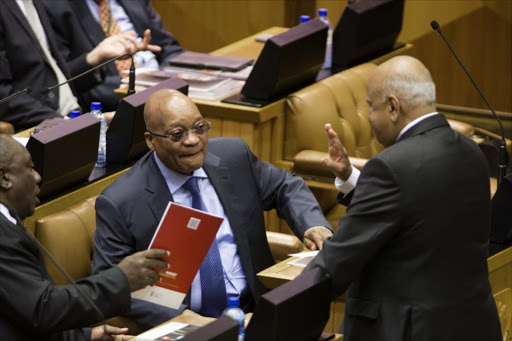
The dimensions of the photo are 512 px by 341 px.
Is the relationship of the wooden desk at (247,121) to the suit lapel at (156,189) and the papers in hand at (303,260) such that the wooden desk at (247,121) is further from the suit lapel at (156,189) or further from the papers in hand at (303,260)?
the papers in hand at (303,260)

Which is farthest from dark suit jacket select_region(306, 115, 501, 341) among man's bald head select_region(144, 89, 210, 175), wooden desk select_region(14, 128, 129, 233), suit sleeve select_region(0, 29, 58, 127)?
suit sleeve select_region(0, 29, 58, 127)

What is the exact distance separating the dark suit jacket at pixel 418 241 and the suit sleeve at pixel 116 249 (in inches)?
26.4

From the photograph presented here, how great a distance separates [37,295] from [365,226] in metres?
0.86

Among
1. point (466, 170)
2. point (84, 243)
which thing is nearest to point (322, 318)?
point (466, 170)

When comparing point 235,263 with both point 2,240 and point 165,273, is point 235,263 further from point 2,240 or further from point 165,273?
point 2,240

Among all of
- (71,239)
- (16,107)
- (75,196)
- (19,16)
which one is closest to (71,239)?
(71,239)

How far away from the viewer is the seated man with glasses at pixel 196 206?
2982mm

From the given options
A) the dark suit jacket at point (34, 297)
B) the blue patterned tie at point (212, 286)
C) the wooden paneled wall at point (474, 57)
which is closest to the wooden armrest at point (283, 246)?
the blue patterned tie at point (212, 286)

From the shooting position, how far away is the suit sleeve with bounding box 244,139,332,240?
10.6ft

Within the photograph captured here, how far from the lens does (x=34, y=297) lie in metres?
2.34

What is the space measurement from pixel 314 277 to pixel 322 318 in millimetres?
126

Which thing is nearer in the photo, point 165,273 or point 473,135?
→ point 165,273

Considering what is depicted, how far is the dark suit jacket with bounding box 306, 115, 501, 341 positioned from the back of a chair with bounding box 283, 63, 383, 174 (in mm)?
2027

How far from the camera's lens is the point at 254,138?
14.5ft
